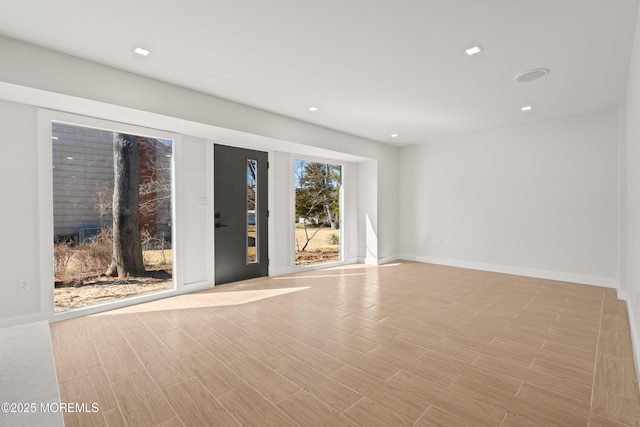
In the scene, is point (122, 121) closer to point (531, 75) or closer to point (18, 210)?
point (18, 210)

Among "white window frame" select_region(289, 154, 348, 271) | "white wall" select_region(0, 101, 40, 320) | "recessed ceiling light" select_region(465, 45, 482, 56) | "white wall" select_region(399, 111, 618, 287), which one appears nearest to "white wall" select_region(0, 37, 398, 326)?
"white wall" select_region(0, 101, 40, 320)

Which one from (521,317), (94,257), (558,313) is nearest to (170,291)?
(94,257)

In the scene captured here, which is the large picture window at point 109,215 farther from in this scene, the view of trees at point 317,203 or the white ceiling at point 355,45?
the view of trees at point 317,203

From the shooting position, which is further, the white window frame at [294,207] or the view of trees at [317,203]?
the view of trees at [317,203]

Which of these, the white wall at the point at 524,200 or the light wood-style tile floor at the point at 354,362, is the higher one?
the white wall at the point at 524,200

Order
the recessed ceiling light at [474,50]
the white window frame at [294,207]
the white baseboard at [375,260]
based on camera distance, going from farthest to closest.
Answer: the white baseboard at [375,260], the white window frame at [294,207], the recessed ceiling light at [474,50]

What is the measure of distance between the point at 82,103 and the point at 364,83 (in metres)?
2.97

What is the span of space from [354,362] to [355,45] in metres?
2.68

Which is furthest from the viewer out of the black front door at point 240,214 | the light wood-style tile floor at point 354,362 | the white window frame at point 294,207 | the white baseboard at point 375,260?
the white baseboard at point 375,260

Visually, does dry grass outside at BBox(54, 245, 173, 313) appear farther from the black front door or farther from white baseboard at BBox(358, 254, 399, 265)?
white baseboard at BBox(358, 254, 399, 265)

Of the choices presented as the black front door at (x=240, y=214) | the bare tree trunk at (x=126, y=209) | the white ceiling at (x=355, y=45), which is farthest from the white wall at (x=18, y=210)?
the black front door at (x=240, y=214)

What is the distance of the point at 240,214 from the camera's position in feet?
16.7

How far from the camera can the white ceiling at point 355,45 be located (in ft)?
7.36

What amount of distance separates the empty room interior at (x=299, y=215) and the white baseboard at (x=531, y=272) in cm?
3
